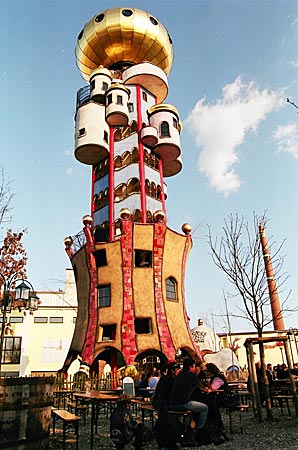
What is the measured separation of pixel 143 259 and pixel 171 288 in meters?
2.32

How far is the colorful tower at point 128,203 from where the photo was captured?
62.8 feet

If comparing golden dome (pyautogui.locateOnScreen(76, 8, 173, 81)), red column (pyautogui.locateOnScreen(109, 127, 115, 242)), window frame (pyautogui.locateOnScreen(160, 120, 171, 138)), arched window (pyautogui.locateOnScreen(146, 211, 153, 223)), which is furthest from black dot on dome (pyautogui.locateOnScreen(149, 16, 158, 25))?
arched window (pyautogui.locateOnScreen(146, 211, 153, 223))

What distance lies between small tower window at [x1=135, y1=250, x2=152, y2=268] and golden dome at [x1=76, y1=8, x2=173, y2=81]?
14446 millimetres

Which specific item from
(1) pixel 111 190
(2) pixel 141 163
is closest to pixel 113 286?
(1) pixel 111 190

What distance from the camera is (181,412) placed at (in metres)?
6.64

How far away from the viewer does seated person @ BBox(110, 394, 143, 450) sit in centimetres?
614

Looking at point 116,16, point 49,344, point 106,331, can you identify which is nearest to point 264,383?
point 106,331

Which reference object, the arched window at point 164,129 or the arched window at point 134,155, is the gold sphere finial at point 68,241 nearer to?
the arched window at point 134,155

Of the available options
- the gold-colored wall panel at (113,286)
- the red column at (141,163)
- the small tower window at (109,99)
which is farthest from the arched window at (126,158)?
the gold-colored wall panel at (113,286)

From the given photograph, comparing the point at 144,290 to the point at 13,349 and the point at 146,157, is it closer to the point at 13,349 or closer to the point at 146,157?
the point at 146,157

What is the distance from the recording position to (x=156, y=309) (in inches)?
755

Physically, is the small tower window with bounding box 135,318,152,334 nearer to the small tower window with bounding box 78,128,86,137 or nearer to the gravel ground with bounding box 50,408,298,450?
the gravel ground with bounding box 50,408,298,450

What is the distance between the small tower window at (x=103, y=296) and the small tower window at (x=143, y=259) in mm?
2451

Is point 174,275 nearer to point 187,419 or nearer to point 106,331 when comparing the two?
point 106,331
